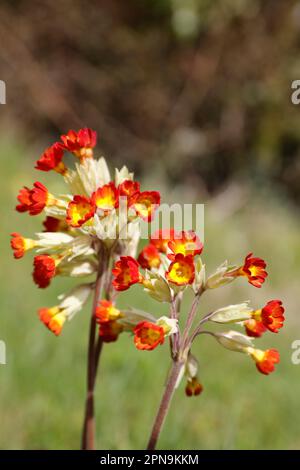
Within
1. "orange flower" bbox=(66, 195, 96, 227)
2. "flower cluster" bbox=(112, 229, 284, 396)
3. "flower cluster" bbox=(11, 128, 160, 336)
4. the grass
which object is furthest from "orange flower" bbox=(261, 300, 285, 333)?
the grass

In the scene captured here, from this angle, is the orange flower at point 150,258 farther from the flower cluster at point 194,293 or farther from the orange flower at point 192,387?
the orange flower at point 192,387

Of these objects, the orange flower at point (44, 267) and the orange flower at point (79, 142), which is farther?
the orange flower at point (79, 142)

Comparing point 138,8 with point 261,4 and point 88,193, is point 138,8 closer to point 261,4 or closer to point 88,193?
Answer: point 261,4

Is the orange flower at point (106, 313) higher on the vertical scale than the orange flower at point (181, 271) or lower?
lower

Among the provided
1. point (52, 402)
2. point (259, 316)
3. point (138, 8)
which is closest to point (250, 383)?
point (52, 402)

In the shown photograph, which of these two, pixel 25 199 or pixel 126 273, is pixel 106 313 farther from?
pixel 25 199

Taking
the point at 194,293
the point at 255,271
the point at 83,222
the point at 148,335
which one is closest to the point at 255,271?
the point at 255,271

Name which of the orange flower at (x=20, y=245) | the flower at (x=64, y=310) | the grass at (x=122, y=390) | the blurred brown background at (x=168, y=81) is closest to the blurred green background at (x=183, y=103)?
the blurred brown background at (x=168, y=81)
